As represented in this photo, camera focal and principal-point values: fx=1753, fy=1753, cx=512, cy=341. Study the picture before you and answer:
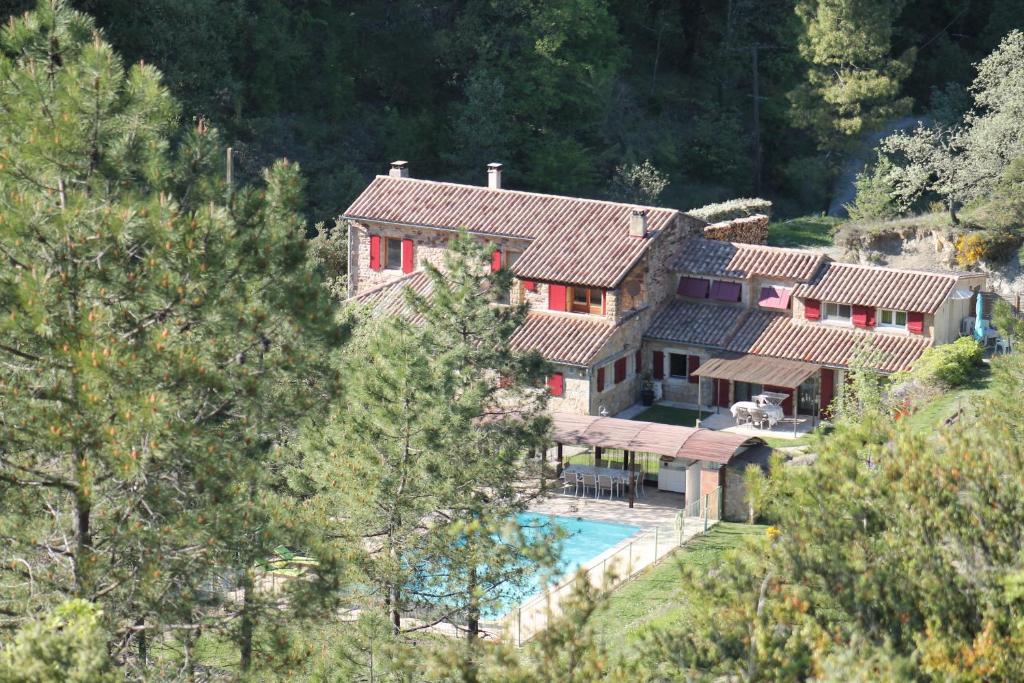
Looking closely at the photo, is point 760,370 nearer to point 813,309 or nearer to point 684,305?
point 813,309

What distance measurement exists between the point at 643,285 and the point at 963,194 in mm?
15217

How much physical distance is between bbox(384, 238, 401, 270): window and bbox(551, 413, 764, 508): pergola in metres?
9.64

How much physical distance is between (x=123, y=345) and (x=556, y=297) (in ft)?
88.8

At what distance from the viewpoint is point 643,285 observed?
44625mm

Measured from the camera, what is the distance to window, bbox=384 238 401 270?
4825 cm

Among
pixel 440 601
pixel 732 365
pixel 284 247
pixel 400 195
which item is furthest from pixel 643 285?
pixel 284 247

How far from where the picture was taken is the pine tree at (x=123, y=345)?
58.5 ft

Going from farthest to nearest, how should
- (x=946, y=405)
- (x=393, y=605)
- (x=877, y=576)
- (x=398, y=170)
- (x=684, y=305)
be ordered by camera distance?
(x=398, y=170)
(x=684, y=305)
(x=946, y=405)
(x=393, y=605)
(x=877, y=576)

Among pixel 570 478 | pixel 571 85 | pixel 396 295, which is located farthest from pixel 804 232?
pixel 570 478

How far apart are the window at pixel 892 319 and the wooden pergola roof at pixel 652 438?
647 centimetres

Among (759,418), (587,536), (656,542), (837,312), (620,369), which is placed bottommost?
(587,536)

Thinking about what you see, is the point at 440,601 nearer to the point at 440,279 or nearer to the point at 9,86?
the point at 440,279

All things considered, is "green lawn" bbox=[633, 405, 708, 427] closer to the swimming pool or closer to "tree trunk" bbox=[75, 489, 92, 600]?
the swimming pool

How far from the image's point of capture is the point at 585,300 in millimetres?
44219
